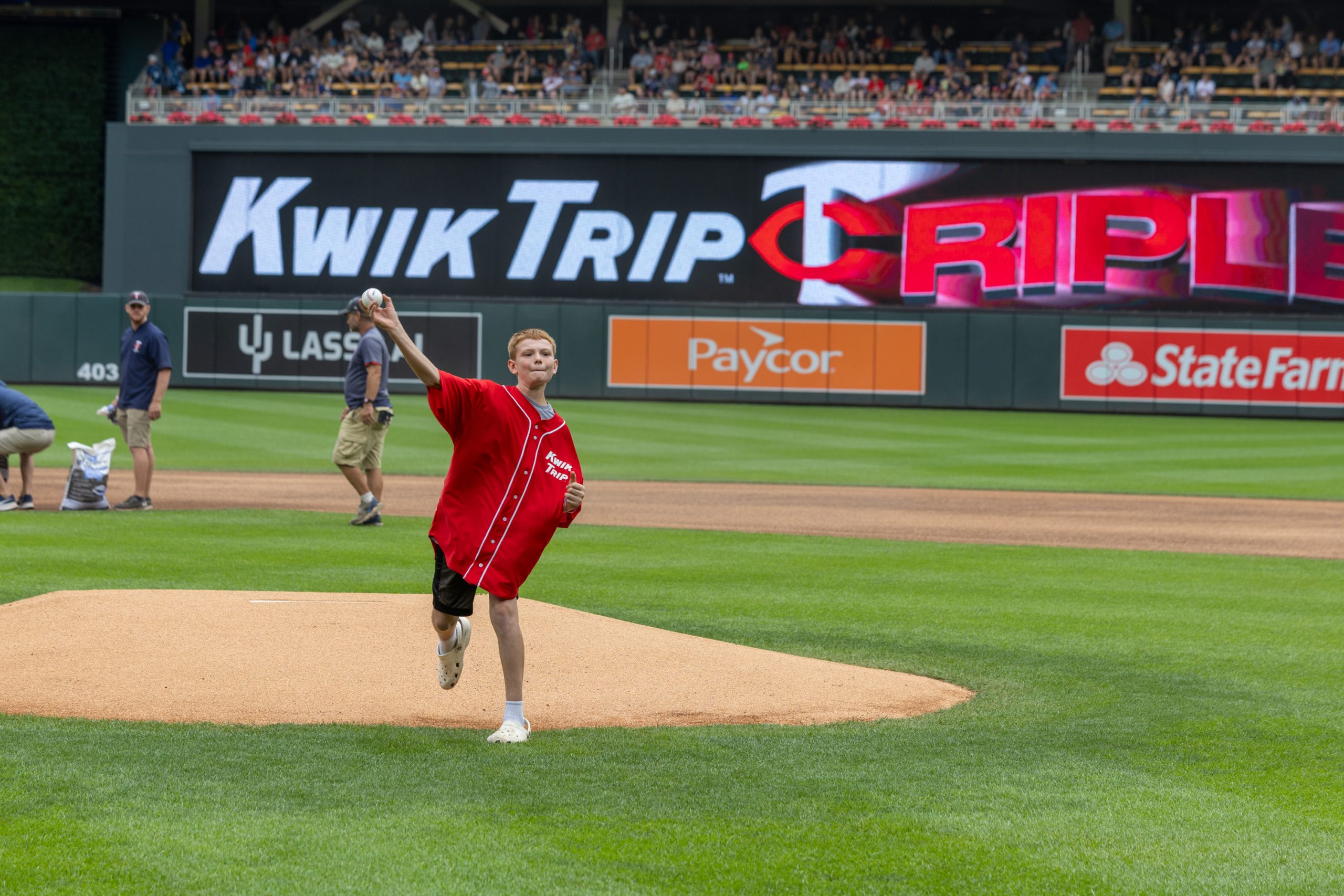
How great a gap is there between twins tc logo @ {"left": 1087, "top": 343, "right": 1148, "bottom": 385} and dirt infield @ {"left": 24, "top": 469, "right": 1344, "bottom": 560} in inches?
585

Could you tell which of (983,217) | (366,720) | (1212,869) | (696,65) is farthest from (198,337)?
(1212,869)

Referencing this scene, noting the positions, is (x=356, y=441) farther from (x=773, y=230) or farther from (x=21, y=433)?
(x=773, y=230)

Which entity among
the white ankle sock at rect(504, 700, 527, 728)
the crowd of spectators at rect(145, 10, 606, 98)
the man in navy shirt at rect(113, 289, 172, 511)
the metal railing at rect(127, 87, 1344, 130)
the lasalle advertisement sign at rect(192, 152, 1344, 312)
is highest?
the crowd of spectators at rect(145, 10, 606, 98)

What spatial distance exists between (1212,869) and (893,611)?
495 centimetres

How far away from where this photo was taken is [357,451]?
12836mm

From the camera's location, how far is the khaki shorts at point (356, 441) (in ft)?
41.9

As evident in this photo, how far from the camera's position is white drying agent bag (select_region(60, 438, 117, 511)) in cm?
1352

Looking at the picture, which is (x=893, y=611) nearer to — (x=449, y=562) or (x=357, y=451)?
(x=449, y=562)

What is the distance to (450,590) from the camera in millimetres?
5785

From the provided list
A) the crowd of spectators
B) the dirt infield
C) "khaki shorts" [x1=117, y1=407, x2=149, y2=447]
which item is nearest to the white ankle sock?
the dirt infield

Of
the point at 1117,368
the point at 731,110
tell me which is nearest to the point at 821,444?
the point at 1117,368

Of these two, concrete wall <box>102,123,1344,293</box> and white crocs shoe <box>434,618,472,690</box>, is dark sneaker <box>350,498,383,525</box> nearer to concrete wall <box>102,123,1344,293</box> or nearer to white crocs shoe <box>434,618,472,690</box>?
white crocs shoe <box>434,618,472,690</box>

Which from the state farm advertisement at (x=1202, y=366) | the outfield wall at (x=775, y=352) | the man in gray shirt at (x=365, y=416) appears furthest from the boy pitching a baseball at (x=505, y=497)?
the state farm advertisement at (x=1202, y=366)

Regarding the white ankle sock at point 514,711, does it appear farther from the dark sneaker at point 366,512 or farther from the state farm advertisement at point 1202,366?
the state farm advertisement at point 1202,366
